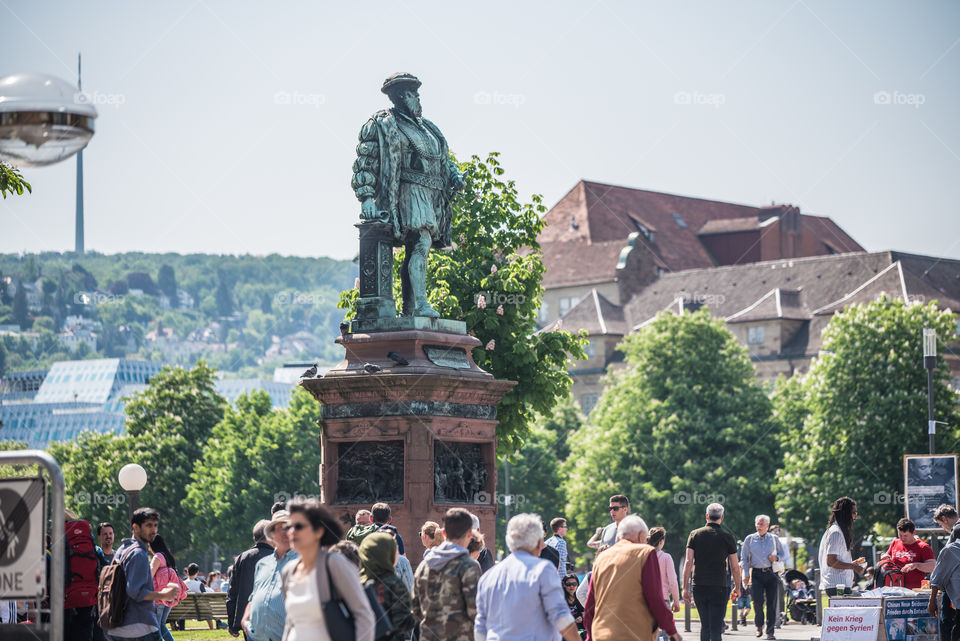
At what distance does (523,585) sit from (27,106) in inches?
172

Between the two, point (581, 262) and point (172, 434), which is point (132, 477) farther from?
point (581, 262)

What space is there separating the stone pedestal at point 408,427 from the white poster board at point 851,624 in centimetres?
438

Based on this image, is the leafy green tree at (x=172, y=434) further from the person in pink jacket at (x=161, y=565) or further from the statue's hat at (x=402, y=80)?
the person in pink jacket at (x=161, y=565)

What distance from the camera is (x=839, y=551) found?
16969 mm

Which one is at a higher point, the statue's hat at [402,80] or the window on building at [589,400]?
the statue's hat at [402,80]

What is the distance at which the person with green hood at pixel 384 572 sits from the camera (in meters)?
10.4

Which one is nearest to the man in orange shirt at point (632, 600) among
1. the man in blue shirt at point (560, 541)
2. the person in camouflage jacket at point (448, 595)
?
the person in camouflage jacket at point (448, 595)

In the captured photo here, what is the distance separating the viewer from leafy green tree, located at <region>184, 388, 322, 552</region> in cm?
6862

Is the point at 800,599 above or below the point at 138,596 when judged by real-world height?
below

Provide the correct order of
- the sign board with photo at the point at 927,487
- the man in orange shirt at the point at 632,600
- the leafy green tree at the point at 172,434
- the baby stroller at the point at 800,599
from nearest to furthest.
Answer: the man in orange shirt at the point at 632,600 < the sign board with photo at the point at 927,487 < the baby stroller at the point at 800,599 < the leafy green tree at the point at 172,434

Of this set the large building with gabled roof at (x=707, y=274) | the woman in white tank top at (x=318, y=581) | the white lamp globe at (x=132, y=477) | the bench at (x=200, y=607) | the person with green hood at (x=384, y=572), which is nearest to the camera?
the woman in white tank top at (x=318, y=581)

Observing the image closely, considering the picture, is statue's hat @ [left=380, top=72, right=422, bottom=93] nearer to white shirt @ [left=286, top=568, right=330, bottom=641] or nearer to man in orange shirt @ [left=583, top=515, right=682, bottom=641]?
man in orange shirt @ [left=583, top=515, right=682, bottom=641]

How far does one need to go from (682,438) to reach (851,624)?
4986 cm

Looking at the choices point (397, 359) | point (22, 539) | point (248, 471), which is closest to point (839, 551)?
point (397, 359)
